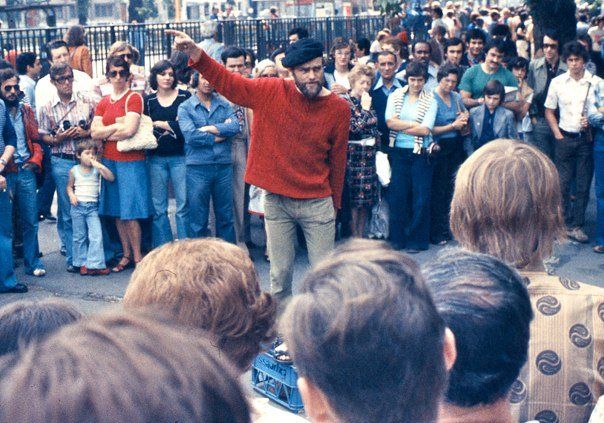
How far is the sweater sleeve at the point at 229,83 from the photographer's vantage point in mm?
5566

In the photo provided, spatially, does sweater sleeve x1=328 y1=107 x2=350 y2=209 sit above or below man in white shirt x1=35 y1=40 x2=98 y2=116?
below

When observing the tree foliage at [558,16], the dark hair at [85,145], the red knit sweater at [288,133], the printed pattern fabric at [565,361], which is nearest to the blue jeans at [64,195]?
the dark hair at [85,145]

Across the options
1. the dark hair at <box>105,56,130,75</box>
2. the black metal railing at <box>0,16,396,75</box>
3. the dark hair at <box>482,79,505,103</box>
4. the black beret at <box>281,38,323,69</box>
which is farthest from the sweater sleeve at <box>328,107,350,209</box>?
the black metal railing at <box>0,16,396,75</box>

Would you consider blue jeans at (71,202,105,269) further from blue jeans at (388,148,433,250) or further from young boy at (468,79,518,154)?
young boy at (468,79,518,154)

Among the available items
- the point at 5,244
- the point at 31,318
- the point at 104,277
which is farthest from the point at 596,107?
the point at 31,318

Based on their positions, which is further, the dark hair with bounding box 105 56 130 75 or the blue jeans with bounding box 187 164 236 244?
the blue jeans with bounding box 187 164 236 244

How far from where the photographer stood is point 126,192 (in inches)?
323

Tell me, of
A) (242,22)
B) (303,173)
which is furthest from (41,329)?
(242,22)

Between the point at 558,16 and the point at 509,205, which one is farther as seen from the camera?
the point at 558,16

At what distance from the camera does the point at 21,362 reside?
1.12m

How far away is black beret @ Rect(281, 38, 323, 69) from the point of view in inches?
224

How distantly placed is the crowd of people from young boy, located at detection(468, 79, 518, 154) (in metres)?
0.02

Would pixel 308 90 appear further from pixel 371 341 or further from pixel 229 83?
pixel 371 341

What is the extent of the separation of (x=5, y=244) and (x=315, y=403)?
6.37 metres
